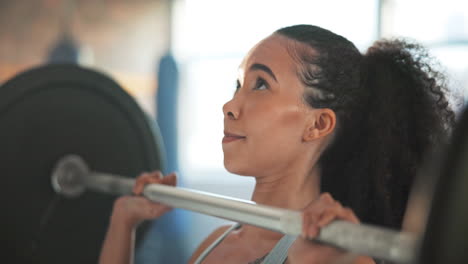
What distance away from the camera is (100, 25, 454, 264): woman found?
901 millimetres

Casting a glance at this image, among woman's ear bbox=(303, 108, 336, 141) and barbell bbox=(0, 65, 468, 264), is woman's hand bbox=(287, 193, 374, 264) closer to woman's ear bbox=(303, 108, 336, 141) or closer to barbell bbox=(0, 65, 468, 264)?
woman's ear bbox=(303, 108, 336, 141)

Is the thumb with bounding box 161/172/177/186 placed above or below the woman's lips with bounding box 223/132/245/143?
below

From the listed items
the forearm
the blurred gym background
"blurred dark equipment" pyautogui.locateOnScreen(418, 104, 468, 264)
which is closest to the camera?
"blurred dark equipment" pyautogui.locateOnScreen(418, 104, 468, 264)

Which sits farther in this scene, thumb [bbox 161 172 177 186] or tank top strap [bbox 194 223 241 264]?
thumb [bbox 161 172 177 186]

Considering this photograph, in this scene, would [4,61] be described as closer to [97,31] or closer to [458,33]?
[97,31]

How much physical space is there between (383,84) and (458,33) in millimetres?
1595

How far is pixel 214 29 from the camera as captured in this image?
324 centimetres

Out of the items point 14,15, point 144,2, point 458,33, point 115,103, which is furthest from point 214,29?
point 115,103

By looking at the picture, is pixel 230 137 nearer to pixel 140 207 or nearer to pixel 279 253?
pixel 279 253

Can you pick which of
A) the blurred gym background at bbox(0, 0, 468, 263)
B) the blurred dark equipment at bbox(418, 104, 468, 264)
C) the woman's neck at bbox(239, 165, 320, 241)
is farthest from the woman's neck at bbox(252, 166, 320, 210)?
the blurred gym background at bbox(0, 0, 468, 263)

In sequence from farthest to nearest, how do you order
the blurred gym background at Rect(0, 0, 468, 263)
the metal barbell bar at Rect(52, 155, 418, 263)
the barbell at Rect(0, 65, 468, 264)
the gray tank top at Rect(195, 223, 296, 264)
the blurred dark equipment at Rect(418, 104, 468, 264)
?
1. the blurred gym background at Rect(0, 0, 468, 263)
2. the barbell at Rect(0, 65, 468, 264)
3. the gray tank top at Rect(195, 223, 296, 264)
4. the metal barbell bar at Rect(52, 155, 418, 263)
5. the blurred dark equipment at Rect(418, 104, 468, 264)

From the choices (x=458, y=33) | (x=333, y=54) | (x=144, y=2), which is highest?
(x=144, y=2)

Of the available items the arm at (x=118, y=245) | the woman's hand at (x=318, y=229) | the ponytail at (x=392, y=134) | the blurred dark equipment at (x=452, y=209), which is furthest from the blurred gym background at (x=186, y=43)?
the blurred dark equipment at (x=452, y=209)

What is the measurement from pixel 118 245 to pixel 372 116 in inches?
22.6
